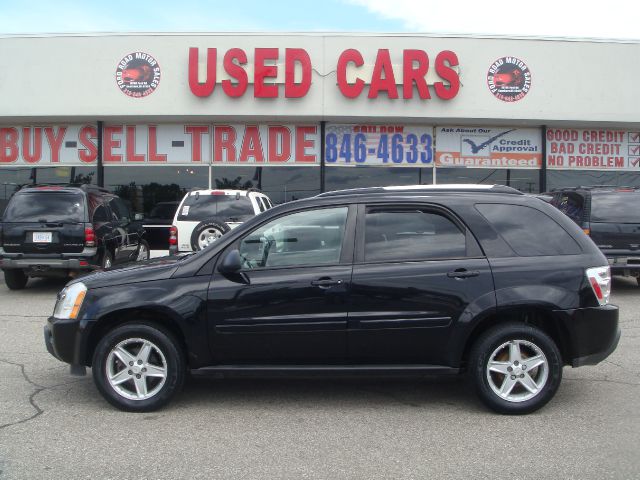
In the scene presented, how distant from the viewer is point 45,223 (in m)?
10.3

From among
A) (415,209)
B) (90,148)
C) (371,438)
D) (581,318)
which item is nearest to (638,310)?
(581,318)

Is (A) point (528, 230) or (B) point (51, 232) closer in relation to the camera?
(A) point (528, 230)

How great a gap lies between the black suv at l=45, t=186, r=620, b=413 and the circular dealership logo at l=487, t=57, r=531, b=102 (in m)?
11.7

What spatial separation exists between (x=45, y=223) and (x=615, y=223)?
33.2ft

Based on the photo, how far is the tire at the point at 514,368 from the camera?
4.67 m

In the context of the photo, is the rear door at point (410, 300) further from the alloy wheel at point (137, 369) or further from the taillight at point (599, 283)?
the alloy wheel at point (137, 369)

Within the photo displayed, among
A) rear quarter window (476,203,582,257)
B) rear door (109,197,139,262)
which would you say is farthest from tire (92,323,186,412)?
rear door (109,197,139,262)

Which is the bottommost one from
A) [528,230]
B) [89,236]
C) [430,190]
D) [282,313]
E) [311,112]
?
[282,313]

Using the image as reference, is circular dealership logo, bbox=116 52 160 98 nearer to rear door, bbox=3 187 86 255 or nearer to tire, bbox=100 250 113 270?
rear door, bbox=3 187 86 255

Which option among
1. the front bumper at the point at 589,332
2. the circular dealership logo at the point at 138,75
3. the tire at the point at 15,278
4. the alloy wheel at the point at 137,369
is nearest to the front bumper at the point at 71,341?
the alloy wheel at the point at 137,369

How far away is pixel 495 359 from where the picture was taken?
4.74 meters

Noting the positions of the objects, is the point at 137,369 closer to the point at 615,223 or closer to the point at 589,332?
the point at 589,332

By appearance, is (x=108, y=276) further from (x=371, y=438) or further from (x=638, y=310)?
(x=638, y=310)

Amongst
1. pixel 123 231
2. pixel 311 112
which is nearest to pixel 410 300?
pixel 123 231
